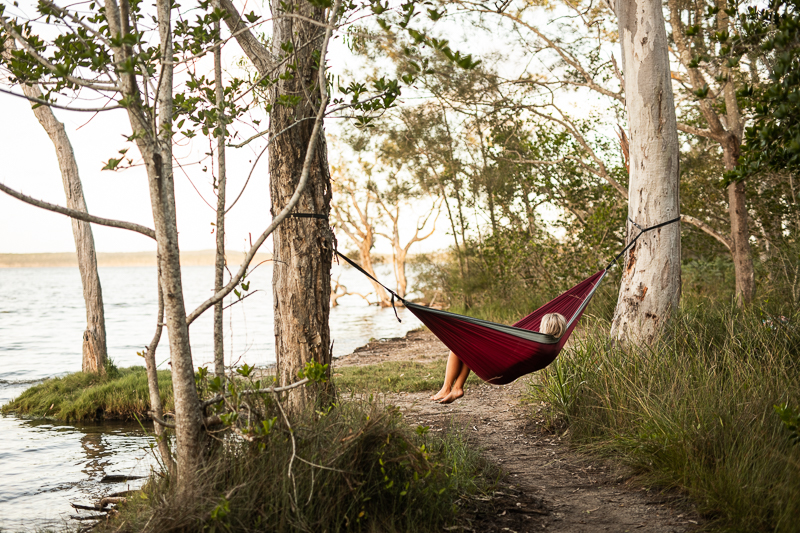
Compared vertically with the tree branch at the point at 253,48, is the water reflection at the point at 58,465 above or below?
below

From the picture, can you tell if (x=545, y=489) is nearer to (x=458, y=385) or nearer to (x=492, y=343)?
(x=492, y=343)

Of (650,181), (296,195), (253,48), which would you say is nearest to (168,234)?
(296,195)

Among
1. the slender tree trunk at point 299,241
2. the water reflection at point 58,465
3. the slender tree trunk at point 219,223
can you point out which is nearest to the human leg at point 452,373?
the slender tree trunk at point 299,241

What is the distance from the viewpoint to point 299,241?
2.56 metres

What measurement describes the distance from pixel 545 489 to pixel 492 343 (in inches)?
27.1

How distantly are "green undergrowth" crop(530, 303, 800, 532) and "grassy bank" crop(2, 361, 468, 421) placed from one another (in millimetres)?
1634

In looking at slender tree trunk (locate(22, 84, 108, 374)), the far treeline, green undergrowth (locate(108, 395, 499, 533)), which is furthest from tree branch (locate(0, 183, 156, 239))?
slender tree trunk (locate(22, 84, 108, 374))

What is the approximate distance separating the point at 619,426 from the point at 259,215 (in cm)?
193

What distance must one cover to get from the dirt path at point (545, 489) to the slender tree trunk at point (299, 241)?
0.75 m

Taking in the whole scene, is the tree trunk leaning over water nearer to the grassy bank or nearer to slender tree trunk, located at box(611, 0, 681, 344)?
slender tree trunk, located at box(611, 0, 681, 344)

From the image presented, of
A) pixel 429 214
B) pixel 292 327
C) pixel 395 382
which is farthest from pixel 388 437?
pixel 429 214

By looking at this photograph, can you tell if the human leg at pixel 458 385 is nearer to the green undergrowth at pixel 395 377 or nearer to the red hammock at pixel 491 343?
the red hammock at pixel 491 343

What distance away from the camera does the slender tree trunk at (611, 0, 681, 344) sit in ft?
10.9

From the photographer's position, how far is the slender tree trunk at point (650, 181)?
3324mm
